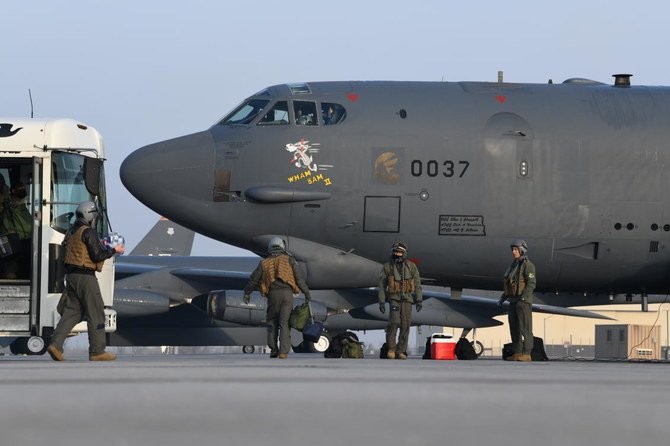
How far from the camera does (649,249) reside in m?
20.0

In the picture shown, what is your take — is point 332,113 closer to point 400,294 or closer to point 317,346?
point 400,294

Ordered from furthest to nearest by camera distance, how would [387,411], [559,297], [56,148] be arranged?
1. [559,297]
2. [56,148]
3. [387,411]

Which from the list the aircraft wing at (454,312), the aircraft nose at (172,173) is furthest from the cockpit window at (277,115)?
the aircraft wing at (454,312)

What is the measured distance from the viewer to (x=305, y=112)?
2000cm

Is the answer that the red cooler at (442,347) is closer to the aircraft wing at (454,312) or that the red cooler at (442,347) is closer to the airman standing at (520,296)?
the airman standing at (520,296)

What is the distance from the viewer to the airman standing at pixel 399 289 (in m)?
19.3

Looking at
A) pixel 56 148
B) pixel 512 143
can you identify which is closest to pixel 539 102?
pixel 512 143

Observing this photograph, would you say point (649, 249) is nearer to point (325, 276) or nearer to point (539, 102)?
point (539, 102)

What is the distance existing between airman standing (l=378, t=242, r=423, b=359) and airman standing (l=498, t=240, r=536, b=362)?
1.44 meters

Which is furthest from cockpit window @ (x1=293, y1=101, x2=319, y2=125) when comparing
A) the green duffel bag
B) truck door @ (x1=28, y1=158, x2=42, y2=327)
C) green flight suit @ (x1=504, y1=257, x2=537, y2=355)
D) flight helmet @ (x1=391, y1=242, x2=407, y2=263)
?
truck door @ (x1=28, y1=158, x2=42, y2=327)

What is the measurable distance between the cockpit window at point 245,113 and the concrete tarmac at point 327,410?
9426mm

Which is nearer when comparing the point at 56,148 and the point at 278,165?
the point at 56,148

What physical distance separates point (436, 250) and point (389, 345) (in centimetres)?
169

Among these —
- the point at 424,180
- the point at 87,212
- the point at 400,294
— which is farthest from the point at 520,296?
the point at 87,212
